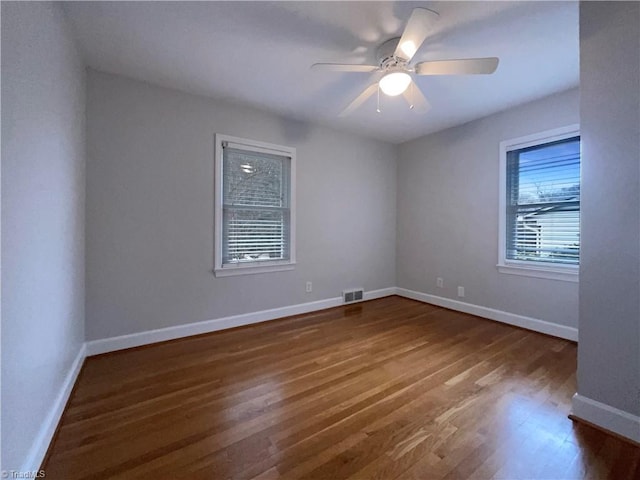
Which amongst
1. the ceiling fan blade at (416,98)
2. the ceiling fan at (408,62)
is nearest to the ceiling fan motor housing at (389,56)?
the ceiling fan at (408,62)

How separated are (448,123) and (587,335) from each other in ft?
9.49

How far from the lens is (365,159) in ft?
13.5

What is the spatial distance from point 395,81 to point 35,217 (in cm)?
228

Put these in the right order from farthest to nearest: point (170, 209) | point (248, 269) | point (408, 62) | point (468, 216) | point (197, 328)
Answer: point (468, 216), point (248, 269), point (197, 328), point (170, 209), point (408, 62)

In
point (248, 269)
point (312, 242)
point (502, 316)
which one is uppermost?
point (312, 242)

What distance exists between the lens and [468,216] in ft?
11.6

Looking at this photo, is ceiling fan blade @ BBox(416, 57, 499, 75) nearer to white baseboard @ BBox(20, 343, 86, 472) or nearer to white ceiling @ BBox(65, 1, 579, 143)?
white ceiling @ BBox(65, 1, 579, 143)

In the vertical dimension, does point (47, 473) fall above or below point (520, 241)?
below

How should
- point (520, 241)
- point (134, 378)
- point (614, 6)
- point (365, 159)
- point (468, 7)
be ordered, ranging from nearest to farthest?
1. point (614, 6)
2. point (468, 7)
3. point (134, 378)
4. point (520, 241)
5. point (365, 159)

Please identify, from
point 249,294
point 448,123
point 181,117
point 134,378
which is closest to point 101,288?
point 134,378

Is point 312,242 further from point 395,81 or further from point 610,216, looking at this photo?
point 610,216

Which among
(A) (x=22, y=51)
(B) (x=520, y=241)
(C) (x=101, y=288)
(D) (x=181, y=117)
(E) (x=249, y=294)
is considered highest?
(D) (x=181, y=117)

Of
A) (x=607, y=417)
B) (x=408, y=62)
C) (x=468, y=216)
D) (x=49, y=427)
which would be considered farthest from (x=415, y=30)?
(x=49, y=427)

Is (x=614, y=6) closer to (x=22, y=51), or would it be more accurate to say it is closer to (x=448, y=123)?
(x=448, y=123)
